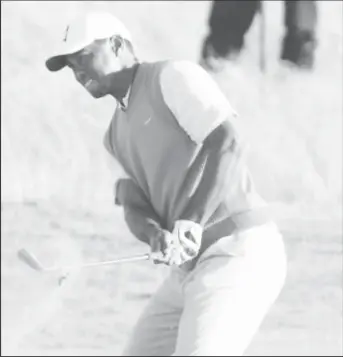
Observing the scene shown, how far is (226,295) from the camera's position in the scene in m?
1.50

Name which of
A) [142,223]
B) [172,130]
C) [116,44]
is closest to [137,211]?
[142,223]

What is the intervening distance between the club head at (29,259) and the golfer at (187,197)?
0.54ft

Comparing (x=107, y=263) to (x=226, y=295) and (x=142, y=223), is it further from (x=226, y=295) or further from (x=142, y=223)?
(x=226, y=295)

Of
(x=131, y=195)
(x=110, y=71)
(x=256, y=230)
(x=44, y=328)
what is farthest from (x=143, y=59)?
(x=44, y=328)

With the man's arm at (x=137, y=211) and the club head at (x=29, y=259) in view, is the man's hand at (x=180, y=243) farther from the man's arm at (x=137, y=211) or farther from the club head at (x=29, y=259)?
the club head at (x=29, y=259)

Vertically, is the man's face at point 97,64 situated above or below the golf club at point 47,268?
above

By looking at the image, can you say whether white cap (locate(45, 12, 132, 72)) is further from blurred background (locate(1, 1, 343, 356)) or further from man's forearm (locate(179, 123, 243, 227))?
man's forearm (locate(179, 123, 243, 227))

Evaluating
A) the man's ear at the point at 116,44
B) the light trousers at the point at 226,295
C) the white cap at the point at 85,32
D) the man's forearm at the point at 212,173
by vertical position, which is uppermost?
the white cap at the point at 85,32

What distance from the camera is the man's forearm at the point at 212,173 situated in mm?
1490

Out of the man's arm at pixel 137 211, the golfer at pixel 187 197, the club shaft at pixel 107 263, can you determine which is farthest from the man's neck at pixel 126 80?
the club shaft at pixel 107 263

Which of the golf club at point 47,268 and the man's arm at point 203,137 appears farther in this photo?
the golf club at point 47,268

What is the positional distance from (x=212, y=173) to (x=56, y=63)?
1.07 feet

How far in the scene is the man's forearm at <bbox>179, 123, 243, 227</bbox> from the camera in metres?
1.49

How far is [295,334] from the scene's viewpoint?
1.59 metres
